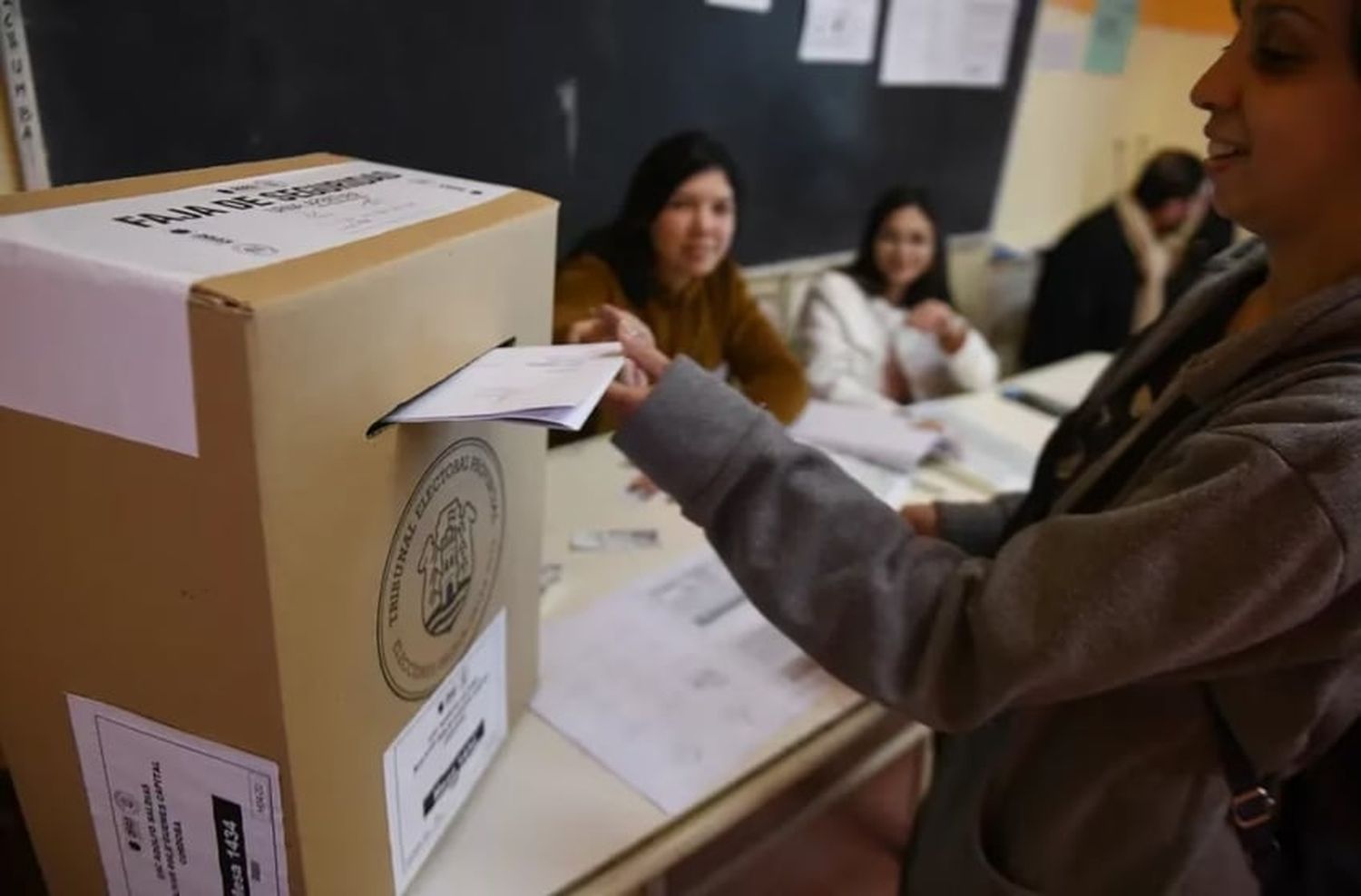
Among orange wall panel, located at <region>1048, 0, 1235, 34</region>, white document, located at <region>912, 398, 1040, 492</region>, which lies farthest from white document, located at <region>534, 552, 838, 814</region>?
orange wall panel, located at <region>1048, 0, 1235, 34</region>

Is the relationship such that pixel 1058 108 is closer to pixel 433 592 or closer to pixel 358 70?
pixel 358 70

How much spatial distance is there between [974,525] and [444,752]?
626 mm

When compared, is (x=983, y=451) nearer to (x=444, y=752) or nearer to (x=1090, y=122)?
(x=444, y=752)

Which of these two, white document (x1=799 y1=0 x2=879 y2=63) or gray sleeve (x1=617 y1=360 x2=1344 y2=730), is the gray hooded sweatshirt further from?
white document (x1=799 y1=0 x2=879 y2=63)

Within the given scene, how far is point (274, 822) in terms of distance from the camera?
1.93 feet

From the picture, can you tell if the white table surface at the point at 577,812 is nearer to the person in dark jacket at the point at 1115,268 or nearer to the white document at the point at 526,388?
the white document at the point at 526,388

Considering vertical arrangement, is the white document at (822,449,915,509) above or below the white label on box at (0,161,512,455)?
below

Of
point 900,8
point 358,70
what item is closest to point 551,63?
point 358,70

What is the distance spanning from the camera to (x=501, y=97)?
1546mm

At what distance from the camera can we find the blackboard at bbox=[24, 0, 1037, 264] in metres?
1.13

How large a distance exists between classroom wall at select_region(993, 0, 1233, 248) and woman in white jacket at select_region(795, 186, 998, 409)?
689 mm

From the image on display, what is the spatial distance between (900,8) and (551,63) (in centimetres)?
98

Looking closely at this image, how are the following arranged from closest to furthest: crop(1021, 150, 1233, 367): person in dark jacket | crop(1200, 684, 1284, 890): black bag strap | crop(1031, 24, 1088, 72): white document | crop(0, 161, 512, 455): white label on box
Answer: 1. crop(0, 161, 512, 455): white label on box
2. crop(1200, 684, 1284, 890): black bag strap
3. crop(1031, 24, 1088, 72): white document
4. crop(1021, 150, 1233, 367): person in dark jacket

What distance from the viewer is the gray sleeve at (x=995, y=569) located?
0.60m
